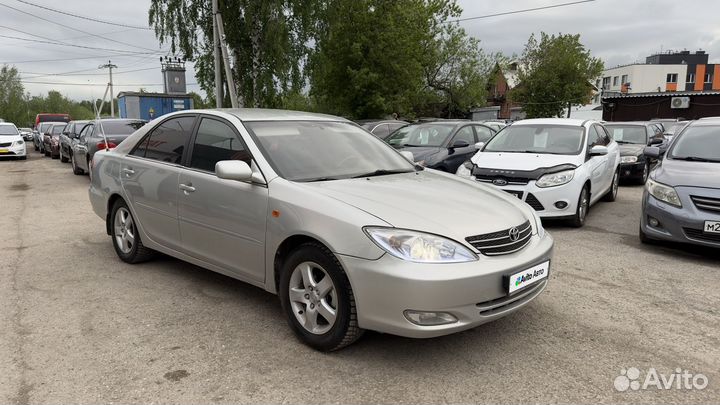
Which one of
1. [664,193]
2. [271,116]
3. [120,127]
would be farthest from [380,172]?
[120,127]

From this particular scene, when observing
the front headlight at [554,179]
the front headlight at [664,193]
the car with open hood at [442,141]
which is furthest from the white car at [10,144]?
the front headlight at [664,193]

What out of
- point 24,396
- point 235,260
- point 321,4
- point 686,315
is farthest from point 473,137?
point 321,4

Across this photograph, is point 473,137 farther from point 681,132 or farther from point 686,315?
point 686,315

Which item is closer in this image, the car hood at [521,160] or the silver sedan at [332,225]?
the silver sedan at [332,225]

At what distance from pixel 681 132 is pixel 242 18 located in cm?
1694

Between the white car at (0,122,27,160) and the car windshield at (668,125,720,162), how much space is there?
22.4m

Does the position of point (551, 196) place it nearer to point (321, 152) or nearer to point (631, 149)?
point (321, 152)

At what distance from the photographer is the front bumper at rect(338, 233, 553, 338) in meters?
2.85

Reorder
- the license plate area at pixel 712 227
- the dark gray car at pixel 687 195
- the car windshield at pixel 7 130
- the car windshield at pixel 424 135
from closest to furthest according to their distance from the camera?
the license plate area at pixel 712 227 → the dark gray car at pixel 687 195 → the car windshield at pixel 424 135 → the car windshield at pixel 7 130

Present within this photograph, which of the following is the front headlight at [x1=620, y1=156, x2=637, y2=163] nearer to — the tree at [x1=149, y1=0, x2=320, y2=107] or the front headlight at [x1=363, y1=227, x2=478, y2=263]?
the front headlight at [x1=363, y1=227, x2=478, y2=263]

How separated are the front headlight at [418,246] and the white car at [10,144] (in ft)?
72.6

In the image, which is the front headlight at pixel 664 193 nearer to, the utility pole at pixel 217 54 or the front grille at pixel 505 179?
the front grille at pixel 505 179

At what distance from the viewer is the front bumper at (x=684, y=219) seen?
17.5ft

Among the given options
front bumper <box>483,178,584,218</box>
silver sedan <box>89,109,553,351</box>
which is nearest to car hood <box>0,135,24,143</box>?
silver sedan <box>89,109,553,351</box>
